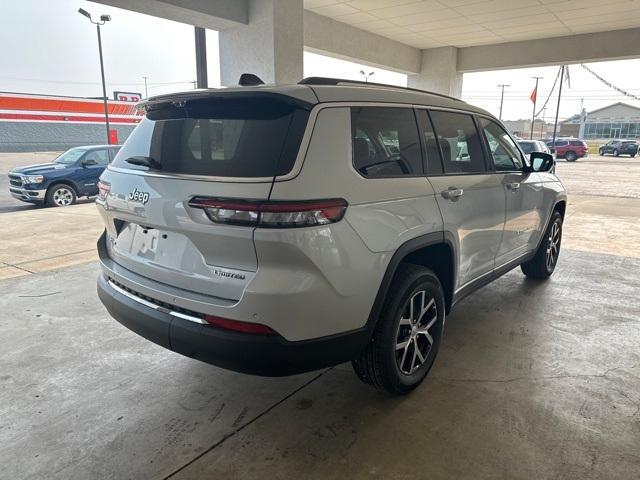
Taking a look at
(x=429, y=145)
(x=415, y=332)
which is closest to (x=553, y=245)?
(x=429, y=145)

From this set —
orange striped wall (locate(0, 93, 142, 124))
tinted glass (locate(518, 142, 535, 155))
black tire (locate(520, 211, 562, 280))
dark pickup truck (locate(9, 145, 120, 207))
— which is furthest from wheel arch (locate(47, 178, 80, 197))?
orange striped wall (locate(0, 93, 142, 124))

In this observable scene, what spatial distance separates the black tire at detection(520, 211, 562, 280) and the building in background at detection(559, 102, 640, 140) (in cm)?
7559

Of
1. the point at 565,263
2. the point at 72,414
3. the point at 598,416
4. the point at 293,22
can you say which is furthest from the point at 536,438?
the point at 293,22

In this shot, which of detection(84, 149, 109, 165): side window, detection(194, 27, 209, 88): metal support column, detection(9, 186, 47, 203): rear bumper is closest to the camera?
detection(194, 27, 209, 88): metal support column

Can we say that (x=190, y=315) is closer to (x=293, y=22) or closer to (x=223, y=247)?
Result: (x=223, y=247)

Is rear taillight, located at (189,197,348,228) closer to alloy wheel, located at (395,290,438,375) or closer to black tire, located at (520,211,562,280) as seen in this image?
alloy wheel, located at (395,290,438,375)

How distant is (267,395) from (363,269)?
1.10m

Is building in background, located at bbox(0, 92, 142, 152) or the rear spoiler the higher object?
building in background, located at bbox(0, 92, 142, 152)

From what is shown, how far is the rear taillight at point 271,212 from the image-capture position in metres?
1.94

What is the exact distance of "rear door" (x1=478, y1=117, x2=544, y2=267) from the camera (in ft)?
12.0

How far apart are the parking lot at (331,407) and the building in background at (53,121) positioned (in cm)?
2443

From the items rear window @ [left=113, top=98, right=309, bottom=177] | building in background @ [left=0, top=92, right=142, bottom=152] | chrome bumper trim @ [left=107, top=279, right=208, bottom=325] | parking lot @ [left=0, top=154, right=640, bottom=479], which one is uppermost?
building in background @ [left=0, top=92, right=142, bottom=152]

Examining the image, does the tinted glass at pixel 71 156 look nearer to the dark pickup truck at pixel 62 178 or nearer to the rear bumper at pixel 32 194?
the dark pickup truck at pixel 62 178

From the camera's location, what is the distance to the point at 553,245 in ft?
16.5
